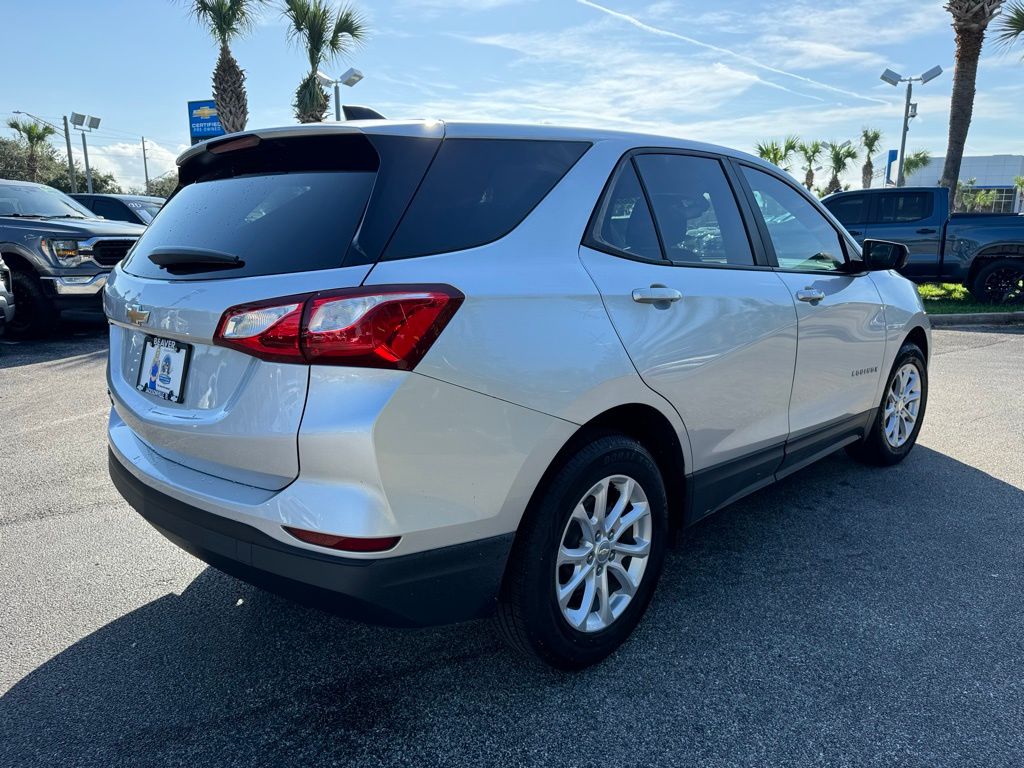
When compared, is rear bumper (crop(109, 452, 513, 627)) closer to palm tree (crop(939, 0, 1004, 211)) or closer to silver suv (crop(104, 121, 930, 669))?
silver suv (crop(104, 121, 930, 669))

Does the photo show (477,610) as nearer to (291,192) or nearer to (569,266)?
(569,266)

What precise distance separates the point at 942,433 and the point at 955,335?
216 inches

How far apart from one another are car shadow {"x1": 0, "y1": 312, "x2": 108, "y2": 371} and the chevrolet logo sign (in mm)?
6174

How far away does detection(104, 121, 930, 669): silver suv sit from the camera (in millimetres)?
1905

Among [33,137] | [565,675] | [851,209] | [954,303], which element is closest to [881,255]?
[565,675]

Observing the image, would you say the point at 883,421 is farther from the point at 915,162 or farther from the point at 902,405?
the point at 915,162

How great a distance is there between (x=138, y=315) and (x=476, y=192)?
112 centimetres

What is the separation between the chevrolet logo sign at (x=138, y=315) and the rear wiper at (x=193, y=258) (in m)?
0.15

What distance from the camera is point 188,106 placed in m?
32.8

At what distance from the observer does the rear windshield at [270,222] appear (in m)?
2.03

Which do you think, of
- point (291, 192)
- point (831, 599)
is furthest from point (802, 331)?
point (291, 192)

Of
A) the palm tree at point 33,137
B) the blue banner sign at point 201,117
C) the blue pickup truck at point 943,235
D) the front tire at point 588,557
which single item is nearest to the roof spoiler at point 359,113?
the front tire at point 588,557

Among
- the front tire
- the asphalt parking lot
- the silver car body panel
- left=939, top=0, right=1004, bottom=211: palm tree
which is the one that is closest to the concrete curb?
left=939, top=0, right=1004, bottom=211: palm tree

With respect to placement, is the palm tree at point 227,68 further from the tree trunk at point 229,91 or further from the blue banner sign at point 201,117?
the blue banner sign at point 201,117
